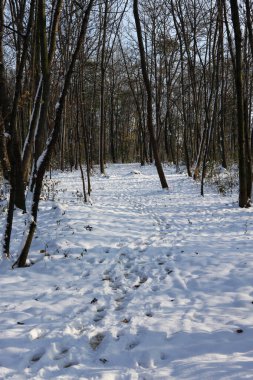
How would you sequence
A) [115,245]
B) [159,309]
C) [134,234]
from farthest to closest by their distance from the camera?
[134,234], [115,245], [159,309]

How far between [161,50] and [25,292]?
22.0 meters

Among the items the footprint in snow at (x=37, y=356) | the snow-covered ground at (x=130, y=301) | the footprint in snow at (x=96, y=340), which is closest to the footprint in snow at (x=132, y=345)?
the snow-covered ground at (x=130, y=301)

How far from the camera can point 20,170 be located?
793 centimetres

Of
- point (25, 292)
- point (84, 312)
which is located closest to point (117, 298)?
point (84, 312)

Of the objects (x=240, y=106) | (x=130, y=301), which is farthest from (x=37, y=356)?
(x=240, y=106)

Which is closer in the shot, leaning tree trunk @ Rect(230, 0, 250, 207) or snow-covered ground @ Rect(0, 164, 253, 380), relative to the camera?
snow-covered ground @ Rect(0, 164, 253, 380)

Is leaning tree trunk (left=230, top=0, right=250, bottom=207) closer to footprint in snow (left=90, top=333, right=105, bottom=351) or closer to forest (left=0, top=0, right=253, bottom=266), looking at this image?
forest (left=0, top=0, right=253, bottom=266)

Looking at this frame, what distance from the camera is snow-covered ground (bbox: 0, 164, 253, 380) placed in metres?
3.05

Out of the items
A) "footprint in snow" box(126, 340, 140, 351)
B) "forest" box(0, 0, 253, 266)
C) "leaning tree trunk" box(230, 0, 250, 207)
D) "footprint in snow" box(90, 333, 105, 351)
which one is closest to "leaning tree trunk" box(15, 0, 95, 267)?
"forest" box(0, 0, 253, 266)

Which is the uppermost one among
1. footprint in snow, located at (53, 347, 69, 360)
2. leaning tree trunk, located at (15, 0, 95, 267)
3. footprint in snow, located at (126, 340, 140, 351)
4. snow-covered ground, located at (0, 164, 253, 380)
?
leaning tree trunk, located at (15, 0, 95, 267)

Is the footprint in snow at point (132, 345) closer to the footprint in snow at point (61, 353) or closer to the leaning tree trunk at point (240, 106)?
the footprint in snow at point (61, 353)

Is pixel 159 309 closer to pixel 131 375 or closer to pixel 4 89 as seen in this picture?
pixel 131 375

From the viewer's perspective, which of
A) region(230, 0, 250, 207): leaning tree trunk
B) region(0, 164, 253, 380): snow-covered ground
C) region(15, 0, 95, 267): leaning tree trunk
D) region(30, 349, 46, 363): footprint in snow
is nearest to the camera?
region(0, 164, 253, 380): snow-covered ground

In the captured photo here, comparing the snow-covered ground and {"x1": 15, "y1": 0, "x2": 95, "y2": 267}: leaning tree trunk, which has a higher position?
{"x1": 15, "y1": 0, "x2": 95, "y2": 267}: leaning tree trunk
